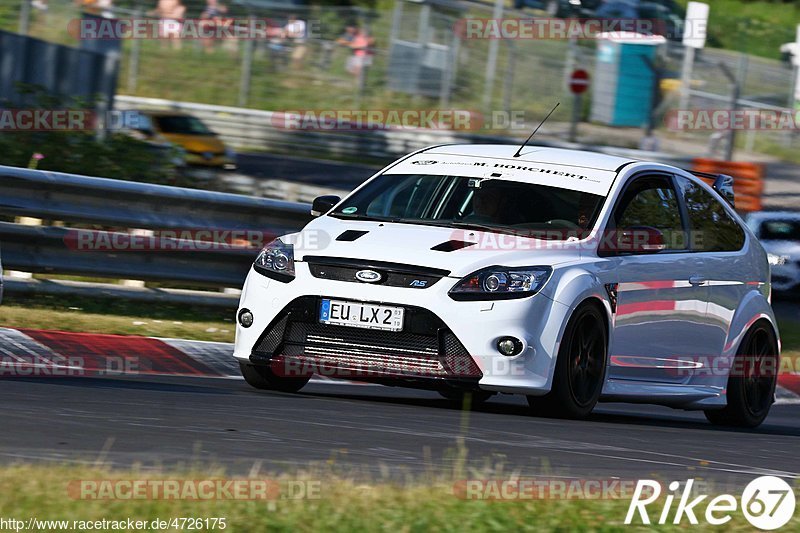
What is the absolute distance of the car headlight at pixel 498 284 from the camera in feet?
23.9

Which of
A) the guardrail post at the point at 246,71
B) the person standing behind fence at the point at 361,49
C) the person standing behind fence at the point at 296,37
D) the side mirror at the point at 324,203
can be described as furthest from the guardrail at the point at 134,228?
the person standing behind fence at the point at 296,37

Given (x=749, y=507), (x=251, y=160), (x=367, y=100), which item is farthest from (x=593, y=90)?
(x=749, y=507)

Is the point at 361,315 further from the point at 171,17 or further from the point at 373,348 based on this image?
the point at 171,17

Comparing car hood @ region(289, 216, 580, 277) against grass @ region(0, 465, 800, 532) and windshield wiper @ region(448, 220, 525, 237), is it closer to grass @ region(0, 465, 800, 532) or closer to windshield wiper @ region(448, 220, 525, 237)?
windshield wiper @ region(448, 220, 525, 237)

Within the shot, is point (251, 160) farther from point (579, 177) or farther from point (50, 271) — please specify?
point (579, 177)

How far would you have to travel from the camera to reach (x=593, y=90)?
27000 millimetres

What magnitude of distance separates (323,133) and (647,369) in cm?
1962

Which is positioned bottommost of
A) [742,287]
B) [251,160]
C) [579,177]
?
[251,160]

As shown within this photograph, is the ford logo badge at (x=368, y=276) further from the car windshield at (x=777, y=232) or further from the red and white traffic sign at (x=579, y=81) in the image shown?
the red and white traffic sign at (x=579, y=81)

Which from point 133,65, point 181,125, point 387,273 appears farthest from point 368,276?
point 133,65

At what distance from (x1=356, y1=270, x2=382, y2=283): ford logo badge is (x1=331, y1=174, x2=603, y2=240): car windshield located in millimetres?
717

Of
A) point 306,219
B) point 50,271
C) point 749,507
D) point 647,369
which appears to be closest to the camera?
point 749,507

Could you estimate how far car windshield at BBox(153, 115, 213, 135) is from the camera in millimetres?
27219

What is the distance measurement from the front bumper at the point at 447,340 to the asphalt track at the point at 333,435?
0.21m
